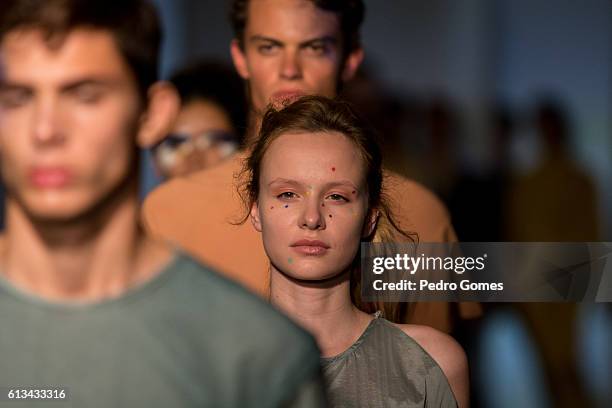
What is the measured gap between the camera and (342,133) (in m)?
1.52

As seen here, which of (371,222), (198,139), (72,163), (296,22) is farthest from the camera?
(198,139)

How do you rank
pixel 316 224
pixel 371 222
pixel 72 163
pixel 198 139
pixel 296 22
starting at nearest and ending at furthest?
pixel 72 163, pixel 316 224, pixel 371 222, pixel 296 22, pixel 198 139

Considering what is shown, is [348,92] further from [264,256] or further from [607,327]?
[607,327]

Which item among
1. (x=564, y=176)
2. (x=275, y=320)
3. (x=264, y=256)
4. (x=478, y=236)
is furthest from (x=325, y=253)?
(x=564, y=176)

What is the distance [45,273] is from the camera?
1.28 metres

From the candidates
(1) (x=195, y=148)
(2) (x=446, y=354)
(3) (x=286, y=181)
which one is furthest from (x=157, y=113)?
(2) (x=446, y=354)

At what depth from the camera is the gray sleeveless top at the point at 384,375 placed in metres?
1.51

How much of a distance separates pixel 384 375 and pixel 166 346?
41 centimetres

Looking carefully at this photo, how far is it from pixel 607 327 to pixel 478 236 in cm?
30

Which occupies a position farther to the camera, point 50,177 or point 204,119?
point 204,119

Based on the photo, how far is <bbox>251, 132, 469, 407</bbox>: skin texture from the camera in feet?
4.83

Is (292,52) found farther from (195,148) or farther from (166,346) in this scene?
(166,346)

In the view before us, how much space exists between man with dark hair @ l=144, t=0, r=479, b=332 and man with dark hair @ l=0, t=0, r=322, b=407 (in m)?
0.31

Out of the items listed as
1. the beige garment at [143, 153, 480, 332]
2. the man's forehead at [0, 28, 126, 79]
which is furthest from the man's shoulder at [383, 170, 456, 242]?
the man's forehead at [0, 28, 126, 79]
